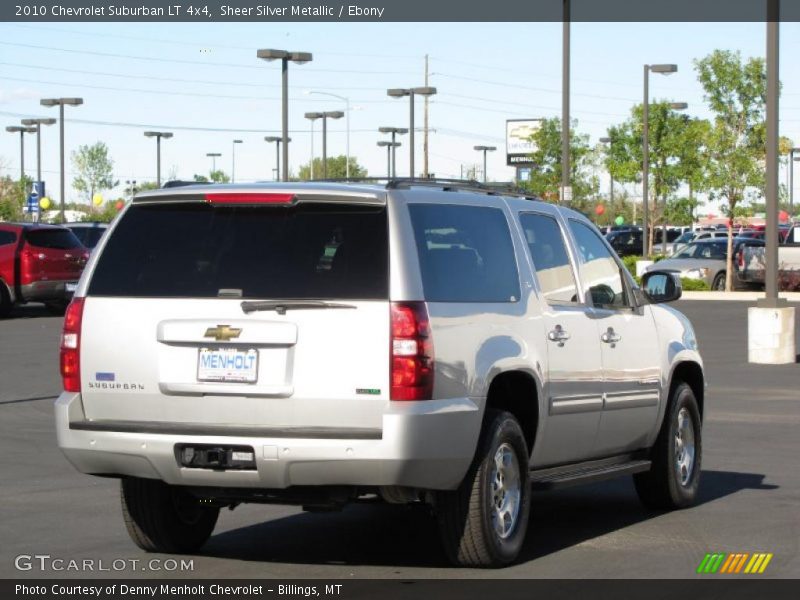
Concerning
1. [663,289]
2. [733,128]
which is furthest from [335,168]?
[663,289]

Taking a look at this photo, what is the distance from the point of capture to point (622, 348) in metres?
9.80

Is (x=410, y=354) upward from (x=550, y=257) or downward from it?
downward

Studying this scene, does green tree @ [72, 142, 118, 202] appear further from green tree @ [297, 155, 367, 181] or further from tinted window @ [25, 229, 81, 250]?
tinted window @ [25, 229, 81, 250]

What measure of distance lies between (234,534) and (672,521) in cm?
273

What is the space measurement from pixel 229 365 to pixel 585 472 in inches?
105

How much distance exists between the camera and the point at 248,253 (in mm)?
7773

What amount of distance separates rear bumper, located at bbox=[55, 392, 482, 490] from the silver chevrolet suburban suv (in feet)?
0.03

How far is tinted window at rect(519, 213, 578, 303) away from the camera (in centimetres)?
900

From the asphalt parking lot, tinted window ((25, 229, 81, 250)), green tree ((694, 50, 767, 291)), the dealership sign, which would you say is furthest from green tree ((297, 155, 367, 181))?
the asphalt parking lot

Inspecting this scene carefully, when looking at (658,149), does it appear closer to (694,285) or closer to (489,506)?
(694,285)

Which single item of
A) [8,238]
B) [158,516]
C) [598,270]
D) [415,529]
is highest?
[8,238]

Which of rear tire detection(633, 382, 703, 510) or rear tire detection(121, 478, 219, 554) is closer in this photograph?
rear tire detection(121, 478, 219, 554)

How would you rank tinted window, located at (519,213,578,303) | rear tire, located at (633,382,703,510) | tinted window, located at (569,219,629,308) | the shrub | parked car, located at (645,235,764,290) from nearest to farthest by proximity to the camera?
tinted window, located at (519,213,578,303)
tinted window, located at (569,219,629,308)
rear tire, located at (633,382,703,510)
the shrub
parked car, located at (645,235,764,290)
